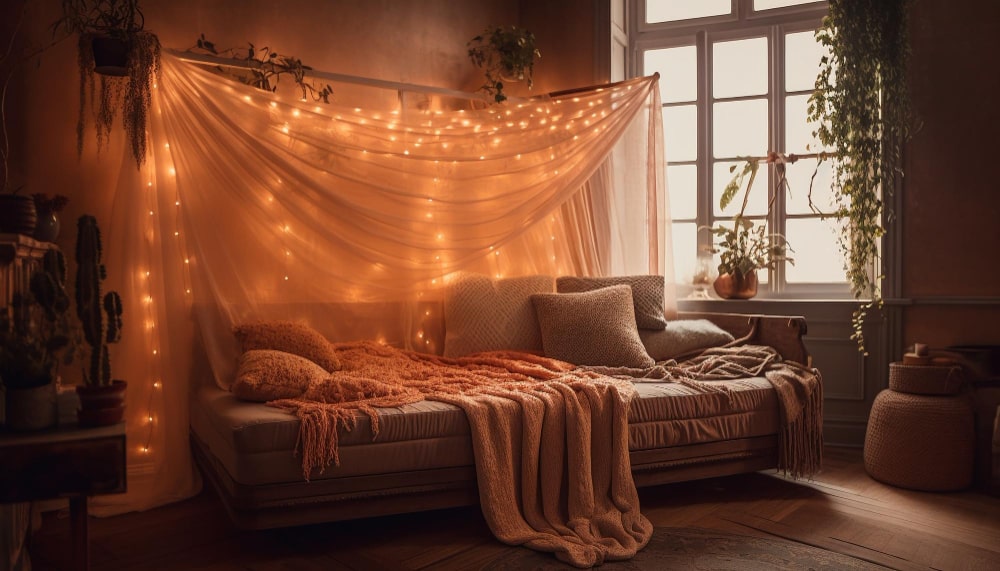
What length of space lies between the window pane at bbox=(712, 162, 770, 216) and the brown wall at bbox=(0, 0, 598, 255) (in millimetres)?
902

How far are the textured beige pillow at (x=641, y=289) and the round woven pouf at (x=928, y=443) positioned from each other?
1.05 m

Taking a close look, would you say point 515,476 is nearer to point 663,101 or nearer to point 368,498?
point 368,498

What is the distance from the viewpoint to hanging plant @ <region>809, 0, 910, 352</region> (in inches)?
135

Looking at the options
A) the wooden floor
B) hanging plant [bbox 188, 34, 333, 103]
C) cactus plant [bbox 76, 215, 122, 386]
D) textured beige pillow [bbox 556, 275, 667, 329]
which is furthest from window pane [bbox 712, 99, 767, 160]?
cactus plant [bbox 76, 215, 122, 386]

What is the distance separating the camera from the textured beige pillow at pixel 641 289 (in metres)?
3.43

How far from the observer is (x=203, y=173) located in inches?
115

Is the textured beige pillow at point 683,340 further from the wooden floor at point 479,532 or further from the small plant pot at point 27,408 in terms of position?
the small plant pot at point 27,408

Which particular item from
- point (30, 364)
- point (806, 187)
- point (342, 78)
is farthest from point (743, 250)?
point (30, 364)

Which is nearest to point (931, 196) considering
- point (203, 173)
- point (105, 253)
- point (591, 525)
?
point (591, 525)

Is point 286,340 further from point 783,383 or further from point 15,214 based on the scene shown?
point 783,383

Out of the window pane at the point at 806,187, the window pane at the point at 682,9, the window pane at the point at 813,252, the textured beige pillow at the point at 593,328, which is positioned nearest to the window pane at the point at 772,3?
the window pane at the point at 682,9

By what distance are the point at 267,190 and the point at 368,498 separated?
55.2 inches

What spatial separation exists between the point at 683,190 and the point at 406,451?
2.56 metres

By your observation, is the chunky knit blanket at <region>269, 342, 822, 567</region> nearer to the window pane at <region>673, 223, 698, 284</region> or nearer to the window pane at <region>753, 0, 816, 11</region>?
the window pane at <region>673, 223, 698, 284</region>
